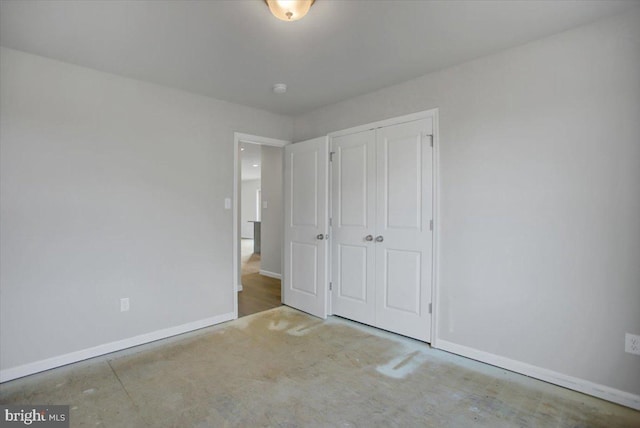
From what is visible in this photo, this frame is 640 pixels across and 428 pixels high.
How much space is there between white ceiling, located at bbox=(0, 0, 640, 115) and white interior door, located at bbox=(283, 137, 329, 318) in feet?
3.28

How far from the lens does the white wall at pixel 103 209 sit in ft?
7.59

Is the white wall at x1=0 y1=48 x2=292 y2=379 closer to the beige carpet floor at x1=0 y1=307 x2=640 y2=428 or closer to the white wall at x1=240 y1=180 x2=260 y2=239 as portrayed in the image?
the beige carpet floor at x1=0 y1=307 x2=640 y2=428

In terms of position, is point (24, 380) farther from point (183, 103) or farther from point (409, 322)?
point (409, 322)

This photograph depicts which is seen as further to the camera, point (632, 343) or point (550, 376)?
point (550, 376)

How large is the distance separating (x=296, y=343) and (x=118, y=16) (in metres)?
2.79

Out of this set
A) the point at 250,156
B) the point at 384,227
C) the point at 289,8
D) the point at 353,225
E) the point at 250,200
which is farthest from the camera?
the point at 250,200

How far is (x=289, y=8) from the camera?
1739 millimetres

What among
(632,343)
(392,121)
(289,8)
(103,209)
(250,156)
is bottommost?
(632,343)

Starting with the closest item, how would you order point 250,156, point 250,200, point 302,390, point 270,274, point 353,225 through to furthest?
point 302,390, point 353,225, point 270,274, point 250,156, point 250,200

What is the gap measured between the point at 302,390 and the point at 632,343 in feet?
6.87

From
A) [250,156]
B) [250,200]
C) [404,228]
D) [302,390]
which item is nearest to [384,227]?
[404,228]

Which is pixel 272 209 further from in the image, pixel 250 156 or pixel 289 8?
pixel 289 8

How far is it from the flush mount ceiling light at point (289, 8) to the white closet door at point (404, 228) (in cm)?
151

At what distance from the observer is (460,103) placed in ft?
8.57
